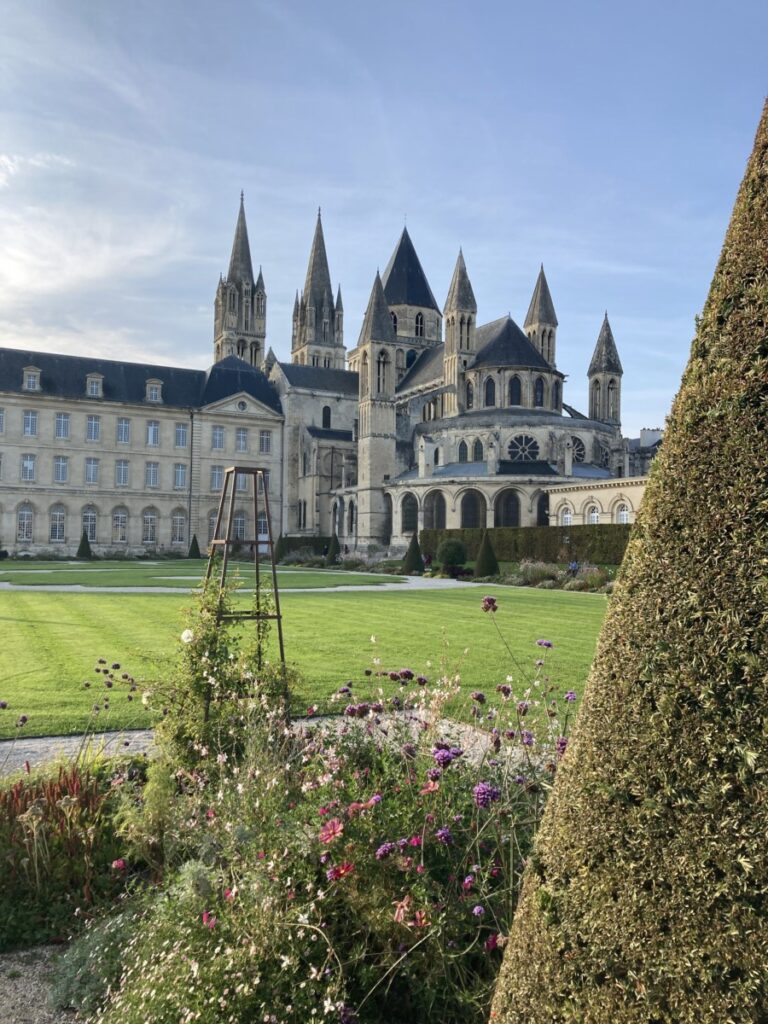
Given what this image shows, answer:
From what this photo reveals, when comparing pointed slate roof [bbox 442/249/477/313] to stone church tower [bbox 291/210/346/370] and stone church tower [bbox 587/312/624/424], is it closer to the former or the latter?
stone church tower [bbox 587/312/624/424]

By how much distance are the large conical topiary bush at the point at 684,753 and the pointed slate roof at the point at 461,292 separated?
156 ft

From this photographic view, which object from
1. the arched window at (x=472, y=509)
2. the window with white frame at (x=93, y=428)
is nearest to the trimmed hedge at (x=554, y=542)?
the arched window at (x=472, y=509)

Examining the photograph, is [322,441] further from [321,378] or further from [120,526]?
[120,526]

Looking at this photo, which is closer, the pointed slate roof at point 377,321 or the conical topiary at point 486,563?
the conical topiary at point 486,563

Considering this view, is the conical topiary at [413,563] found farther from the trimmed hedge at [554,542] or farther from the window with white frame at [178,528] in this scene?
the window with white frame at [178,528]

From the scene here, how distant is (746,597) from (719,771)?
13.9 inches

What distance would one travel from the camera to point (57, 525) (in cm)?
4634

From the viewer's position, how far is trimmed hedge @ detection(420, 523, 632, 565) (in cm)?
2820

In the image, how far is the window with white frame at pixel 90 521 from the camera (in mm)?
46969

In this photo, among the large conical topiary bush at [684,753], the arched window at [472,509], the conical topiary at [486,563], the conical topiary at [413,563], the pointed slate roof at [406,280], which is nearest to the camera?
the large conical topiary bush at [684,753]

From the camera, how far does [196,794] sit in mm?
3791

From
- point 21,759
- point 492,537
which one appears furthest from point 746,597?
point 492,537

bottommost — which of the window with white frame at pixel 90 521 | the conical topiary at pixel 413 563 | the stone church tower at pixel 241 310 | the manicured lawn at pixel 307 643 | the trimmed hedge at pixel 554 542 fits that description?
the manicured lawn at pixel 307 643

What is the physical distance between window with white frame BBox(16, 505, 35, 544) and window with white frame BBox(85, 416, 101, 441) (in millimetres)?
5492
